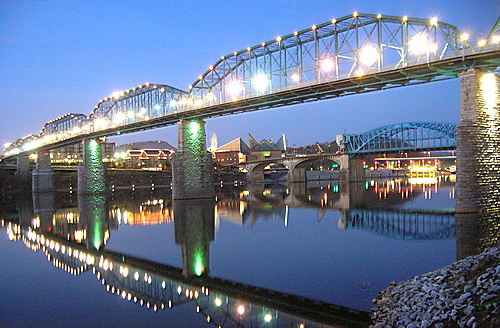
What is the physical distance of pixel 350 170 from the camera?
353 feet

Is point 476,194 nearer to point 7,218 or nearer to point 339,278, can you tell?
point 339,278

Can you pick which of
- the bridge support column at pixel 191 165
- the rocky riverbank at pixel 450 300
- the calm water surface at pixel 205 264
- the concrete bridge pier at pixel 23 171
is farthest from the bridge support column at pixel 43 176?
the rocky riverbank at pixel 450 300

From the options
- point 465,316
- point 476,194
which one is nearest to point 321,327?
point 465,316

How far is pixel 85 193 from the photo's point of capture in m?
71.9

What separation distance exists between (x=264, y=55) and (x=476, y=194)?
101 ft

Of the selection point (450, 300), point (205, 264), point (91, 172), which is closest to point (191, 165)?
point (205, 264)

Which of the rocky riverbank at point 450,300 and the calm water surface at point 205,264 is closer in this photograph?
the rocky riverbank at point 450,300

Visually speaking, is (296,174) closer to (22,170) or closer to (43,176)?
(43,176)

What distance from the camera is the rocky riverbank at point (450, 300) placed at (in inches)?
336

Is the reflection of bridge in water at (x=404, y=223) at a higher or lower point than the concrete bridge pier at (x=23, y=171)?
lower

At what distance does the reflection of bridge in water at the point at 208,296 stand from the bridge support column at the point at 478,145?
64.9 feet

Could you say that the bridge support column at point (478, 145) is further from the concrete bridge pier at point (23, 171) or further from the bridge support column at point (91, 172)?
the concrete bridge pier at point (23, 171)

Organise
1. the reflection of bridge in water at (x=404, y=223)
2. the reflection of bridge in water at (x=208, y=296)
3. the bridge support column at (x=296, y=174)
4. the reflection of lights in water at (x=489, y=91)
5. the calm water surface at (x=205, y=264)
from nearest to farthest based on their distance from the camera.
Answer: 1. the reflection of bridge in water at (x=208, y=296)
2. the calm water surface at (x=205, y=264)
3. the reflection of bridge in water at (x=404, y=223)
4. the reflection of lights in water at (x=489, y=91)
5. the bridge support column at (x=296, y=174)

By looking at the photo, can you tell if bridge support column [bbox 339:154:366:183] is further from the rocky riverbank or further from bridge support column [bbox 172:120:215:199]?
the rocky riverbank
